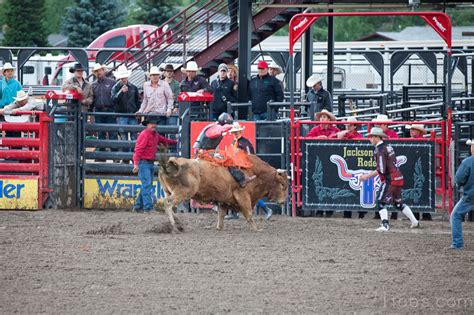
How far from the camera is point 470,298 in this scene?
9547 millimetres

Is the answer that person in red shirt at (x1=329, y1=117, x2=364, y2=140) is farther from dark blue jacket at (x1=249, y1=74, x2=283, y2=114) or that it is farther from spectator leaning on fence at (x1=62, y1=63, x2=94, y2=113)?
spectator leaning on fence at (x1=62, y1=63, x2=94, y2=113)

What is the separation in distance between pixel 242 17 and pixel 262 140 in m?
2.15

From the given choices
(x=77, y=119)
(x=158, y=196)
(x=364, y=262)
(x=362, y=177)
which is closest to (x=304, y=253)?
(x=364, y=262)

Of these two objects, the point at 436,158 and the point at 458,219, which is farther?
the point at 436,158

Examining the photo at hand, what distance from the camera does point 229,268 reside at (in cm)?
A: 1104

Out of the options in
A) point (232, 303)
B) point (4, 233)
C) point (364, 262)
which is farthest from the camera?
point (4, 233)

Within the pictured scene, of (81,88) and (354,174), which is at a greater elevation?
(81,88)

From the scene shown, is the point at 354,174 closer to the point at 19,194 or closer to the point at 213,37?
the point at 19,194

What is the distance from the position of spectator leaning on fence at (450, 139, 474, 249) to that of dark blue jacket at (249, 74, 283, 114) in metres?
5.57

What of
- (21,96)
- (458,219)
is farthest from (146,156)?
(458,219)

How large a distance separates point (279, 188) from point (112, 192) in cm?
386

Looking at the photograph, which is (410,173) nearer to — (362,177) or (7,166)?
(362,177)

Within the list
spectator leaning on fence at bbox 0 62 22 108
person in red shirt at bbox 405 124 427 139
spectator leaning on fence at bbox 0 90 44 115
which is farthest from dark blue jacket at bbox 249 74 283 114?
spectator leaning on fence at bbox 0 62 22 108

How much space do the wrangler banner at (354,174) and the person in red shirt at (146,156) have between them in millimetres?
2273
